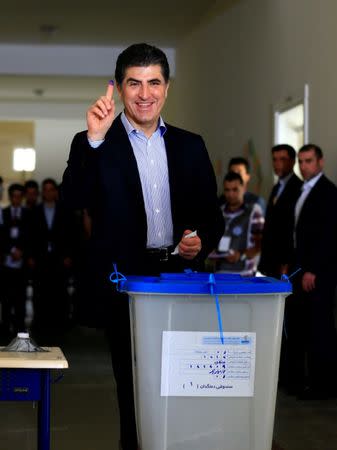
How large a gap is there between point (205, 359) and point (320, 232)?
3736 mm

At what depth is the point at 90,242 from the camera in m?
3.18

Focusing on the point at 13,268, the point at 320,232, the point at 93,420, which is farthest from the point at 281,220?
the point at 13,268

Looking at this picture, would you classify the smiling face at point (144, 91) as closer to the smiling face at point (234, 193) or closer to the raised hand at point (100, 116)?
the raised hand at point (100, 116)

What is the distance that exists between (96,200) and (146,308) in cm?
54

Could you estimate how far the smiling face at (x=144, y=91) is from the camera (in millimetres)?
3057

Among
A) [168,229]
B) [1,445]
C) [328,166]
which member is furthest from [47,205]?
[168,229]

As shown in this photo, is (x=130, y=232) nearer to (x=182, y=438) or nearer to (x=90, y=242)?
(x=90, y=242)

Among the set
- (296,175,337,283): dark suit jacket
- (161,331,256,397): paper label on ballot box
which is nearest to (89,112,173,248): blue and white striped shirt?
(161,331,256,397): paper label on ballot box

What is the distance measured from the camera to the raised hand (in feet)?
9.47

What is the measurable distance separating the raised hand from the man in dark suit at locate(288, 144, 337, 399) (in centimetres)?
356

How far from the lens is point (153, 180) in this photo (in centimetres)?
317

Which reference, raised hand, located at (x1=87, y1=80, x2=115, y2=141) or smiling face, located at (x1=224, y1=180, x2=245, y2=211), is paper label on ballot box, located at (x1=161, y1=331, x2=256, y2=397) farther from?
smiling face, located at (x1=224, y1=180, x2=245, y2=211)

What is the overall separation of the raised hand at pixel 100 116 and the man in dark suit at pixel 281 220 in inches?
154

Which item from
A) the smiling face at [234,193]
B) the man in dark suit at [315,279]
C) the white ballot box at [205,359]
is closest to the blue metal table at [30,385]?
the white ballot box at [205,359]
